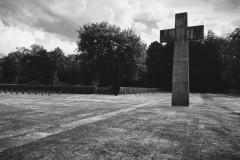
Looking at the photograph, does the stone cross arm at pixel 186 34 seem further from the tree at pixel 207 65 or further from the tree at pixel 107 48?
the tree at pixel 207 65

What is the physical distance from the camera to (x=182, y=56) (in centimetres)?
1260

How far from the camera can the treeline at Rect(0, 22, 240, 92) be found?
39.3m

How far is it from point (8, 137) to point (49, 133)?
0.83m

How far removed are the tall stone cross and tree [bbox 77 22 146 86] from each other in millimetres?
25819

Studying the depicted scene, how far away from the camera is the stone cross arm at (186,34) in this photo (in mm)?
12422

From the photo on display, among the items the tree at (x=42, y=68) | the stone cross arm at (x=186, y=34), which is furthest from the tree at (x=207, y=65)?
the stone cross arm at (x=186, y=34)

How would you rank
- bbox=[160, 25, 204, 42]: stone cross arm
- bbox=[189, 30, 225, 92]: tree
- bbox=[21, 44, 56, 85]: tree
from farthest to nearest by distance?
1. bbox=[21, 44, 56, 85]: tree
2. bbox=[189, 30, 225, 92]: tree
3. bbox=[160, 25, 204, 42]: stone cross arm

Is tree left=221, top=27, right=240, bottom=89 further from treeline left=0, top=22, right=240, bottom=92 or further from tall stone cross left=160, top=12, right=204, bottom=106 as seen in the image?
tall stone cross left=160, top=12, right=204, bottom=106

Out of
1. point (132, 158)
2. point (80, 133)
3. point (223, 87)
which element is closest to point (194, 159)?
point (132, 158)

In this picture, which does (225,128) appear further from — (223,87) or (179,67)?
(223,87)

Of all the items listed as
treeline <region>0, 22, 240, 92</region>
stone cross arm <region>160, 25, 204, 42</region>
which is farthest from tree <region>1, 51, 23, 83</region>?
stone cross arm <region>160, 25, 204, 42</region>

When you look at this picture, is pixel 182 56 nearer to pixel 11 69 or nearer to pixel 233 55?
pixel 233 55

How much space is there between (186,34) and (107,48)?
2740 cm

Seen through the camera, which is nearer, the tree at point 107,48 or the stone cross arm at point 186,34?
the stone cross arm at point 186,34
